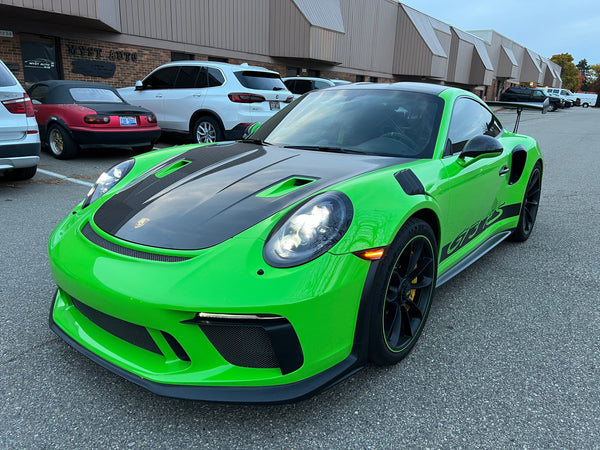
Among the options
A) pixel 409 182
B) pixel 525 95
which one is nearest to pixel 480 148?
pixel 409 182

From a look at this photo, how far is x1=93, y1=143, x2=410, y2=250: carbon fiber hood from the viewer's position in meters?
2.03

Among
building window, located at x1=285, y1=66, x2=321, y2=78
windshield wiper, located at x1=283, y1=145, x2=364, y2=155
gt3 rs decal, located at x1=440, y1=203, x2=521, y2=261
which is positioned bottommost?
gt3 rs decal, located at x1=440, y1=203, x2=521, y2=261

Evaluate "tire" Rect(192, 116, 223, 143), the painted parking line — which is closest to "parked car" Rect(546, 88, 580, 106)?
"tire" Rect(192, 116, 223, 143)

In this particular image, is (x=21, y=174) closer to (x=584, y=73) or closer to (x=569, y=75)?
(x=569, y=75)

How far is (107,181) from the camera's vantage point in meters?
2.81

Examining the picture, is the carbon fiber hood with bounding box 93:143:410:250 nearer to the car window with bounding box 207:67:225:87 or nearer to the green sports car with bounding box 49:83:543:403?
the green sports car with bounding box 49:83:543:403

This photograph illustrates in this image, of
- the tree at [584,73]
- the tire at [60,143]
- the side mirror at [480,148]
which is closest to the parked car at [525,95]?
the tire at [60,143]

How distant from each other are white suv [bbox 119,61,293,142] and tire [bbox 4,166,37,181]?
3.35 metres

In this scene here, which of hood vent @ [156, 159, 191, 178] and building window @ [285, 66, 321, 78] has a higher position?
building window @ [285, 66, 321, 78]

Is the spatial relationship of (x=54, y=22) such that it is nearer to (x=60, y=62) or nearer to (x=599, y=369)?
(x=60, y=62)

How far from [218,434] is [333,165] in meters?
1.42

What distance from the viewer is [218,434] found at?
183 centimetres

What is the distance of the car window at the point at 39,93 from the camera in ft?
26.3

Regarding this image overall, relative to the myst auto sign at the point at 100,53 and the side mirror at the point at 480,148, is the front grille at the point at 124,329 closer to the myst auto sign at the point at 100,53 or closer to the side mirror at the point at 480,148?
the side mirror at the point at 480,148
